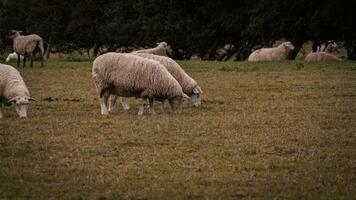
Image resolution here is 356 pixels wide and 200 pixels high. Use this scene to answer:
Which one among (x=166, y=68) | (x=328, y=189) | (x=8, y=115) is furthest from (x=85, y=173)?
(x=166, y=68)

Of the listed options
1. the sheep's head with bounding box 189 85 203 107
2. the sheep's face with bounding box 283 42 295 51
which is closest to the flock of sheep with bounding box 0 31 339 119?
the sheep's head with bounding box 189 85 203 107

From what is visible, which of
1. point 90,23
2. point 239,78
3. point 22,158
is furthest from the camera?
point 90,23

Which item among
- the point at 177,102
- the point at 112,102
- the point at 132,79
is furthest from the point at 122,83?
the point at 112,102

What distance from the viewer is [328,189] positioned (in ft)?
30.2

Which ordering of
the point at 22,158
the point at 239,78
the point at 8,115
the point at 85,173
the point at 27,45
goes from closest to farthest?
the point at 85,173 < the point at 22,158 < the point at 8,115 < the point at 239,78 < the point at 27,45

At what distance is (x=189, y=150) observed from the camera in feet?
39.3

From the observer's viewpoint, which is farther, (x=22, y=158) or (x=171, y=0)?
(x=171, y=0)

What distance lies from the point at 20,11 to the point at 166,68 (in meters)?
39.2

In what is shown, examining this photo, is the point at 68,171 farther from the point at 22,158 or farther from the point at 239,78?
the point at 239,78

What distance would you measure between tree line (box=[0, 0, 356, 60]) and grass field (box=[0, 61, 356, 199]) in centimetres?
1914

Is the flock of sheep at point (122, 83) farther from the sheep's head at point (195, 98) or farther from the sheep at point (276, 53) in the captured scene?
the sheep at point (276, 53)

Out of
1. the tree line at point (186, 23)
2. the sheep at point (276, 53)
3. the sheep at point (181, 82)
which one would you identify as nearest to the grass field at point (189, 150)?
the sheep at point (181, 82)

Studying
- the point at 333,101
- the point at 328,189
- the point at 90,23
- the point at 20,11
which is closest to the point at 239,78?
the point at 333,101

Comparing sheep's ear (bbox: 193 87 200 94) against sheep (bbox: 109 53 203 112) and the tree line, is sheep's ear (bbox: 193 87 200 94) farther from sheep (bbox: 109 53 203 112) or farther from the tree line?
the tree line
